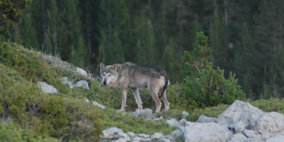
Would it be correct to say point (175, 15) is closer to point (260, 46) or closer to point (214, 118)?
point (260, 46)

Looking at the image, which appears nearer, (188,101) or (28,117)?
(28,117)

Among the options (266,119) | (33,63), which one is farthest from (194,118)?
(33,63)

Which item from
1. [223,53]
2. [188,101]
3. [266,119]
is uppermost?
[266,119]

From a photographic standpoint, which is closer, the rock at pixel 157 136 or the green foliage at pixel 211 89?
the rock at pixel 157 136

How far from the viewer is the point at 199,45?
18.0 m

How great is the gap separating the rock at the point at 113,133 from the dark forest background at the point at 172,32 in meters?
43.1

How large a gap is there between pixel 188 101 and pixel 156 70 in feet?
6.26

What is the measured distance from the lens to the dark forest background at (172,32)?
57875mm

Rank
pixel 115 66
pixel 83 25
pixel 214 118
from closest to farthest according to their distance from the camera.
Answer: pixel 214 118
pixel 115 66
pixel 83 25

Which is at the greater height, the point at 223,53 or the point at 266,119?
the point at 266,119

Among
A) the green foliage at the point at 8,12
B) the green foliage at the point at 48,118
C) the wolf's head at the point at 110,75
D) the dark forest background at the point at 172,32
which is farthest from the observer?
the dark forest background at the point at 172,32

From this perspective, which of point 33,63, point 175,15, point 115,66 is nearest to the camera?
point 33,63

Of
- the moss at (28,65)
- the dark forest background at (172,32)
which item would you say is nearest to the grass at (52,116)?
the moss at (28,65)

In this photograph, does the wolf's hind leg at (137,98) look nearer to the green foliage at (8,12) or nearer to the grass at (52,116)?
the grass at (52,116)
